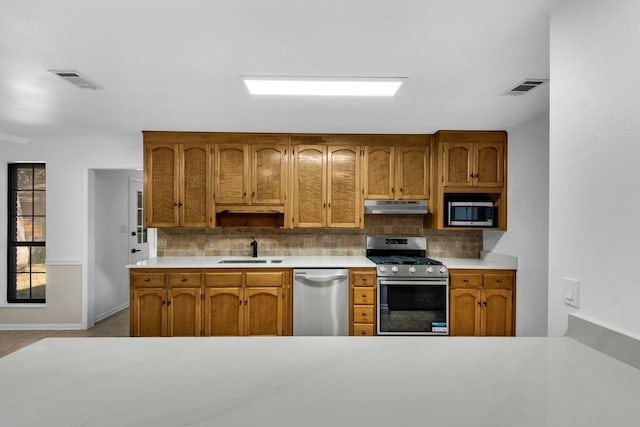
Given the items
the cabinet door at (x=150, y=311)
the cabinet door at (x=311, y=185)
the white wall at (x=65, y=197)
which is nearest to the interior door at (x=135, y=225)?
the white wall at (x=65, y=197)

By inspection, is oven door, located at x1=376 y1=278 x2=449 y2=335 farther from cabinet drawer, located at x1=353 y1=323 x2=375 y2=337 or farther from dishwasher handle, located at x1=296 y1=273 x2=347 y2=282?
dishwasher handle, located at x1=296 y1=273 x2=347 y2=282

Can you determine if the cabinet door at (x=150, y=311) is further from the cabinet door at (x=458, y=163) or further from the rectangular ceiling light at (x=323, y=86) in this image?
the cabinet door at (x=458, y=163)

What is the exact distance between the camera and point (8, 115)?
10.7 ft

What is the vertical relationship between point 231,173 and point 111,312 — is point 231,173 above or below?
above

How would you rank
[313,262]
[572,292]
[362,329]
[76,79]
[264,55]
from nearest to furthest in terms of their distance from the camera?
[572,292] → [264,55] → [76,79] → [362,329] → [313,262]

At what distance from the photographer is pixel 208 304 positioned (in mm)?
3477

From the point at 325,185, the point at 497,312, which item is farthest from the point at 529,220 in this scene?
the point at 325,185

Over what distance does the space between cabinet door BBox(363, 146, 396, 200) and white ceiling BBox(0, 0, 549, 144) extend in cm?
58

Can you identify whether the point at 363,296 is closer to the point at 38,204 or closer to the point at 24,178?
the point at 38,204

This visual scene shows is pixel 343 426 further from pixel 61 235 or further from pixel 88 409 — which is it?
pixel 61 235

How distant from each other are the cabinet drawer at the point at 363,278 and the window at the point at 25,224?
13.2 feet

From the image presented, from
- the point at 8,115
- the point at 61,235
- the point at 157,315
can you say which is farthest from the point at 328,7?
the point at 61,235

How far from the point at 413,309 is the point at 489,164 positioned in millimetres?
1758

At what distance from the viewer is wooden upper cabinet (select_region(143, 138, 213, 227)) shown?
374 cm
